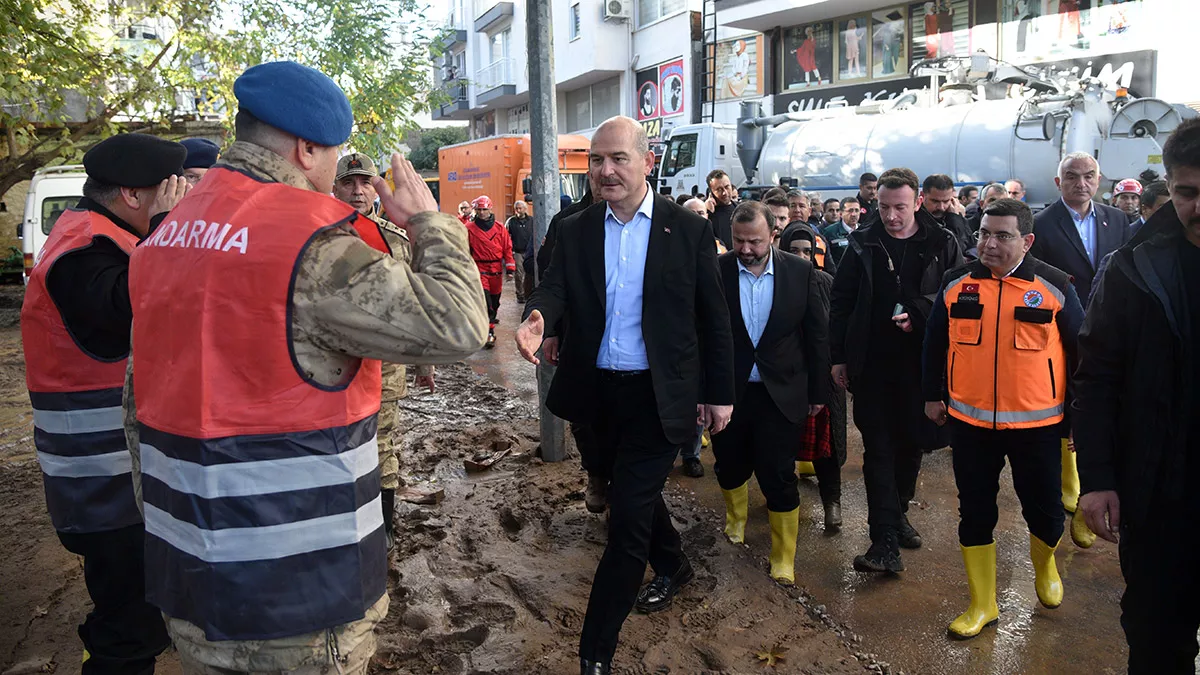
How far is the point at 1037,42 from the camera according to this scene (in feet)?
63.6

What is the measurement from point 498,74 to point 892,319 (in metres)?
35.5

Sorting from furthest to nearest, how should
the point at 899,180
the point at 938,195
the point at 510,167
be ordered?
the point at 510,167
the point at 938,195
the point at 899,180

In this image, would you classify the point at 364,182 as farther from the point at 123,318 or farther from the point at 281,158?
the point at 281,158

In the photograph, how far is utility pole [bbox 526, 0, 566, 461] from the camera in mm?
6137

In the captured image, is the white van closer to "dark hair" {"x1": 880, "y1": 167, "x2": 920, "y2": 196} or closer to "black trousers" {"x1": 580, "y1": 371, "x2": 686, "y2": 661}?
"dark hair" {"x1": 880, "y1": 167, "x2": 920, "y2": 196}

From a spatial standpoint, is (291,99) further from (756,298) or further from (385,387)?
(756,298)

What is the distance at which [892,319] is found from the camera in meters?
4.80

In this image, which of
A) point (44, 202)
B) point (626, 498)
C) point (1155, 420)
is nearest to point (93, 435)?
point (626, 498)

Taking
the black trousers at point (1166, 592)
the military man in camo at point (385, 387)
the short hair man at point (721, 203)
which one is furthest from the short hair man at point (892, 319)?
the short hair man at point (721, 203)

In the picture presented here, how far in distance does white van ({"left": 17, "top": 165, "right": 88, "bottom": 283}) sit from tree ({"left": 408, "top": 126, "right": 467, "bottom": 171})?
2371 cm

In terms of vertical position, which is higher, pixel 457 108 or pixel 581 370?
pixel 457 108

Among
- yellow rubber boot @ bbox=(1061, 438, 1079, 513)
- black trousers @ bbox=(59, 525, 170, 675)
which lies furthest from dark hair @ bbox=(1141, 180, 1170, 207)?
black trousers @ bbox=(59, 525, 170, 675)

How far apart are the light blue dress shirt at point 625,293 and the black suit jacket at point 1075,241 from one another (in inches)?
119

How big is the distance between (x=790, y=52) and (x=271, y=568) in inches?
993
